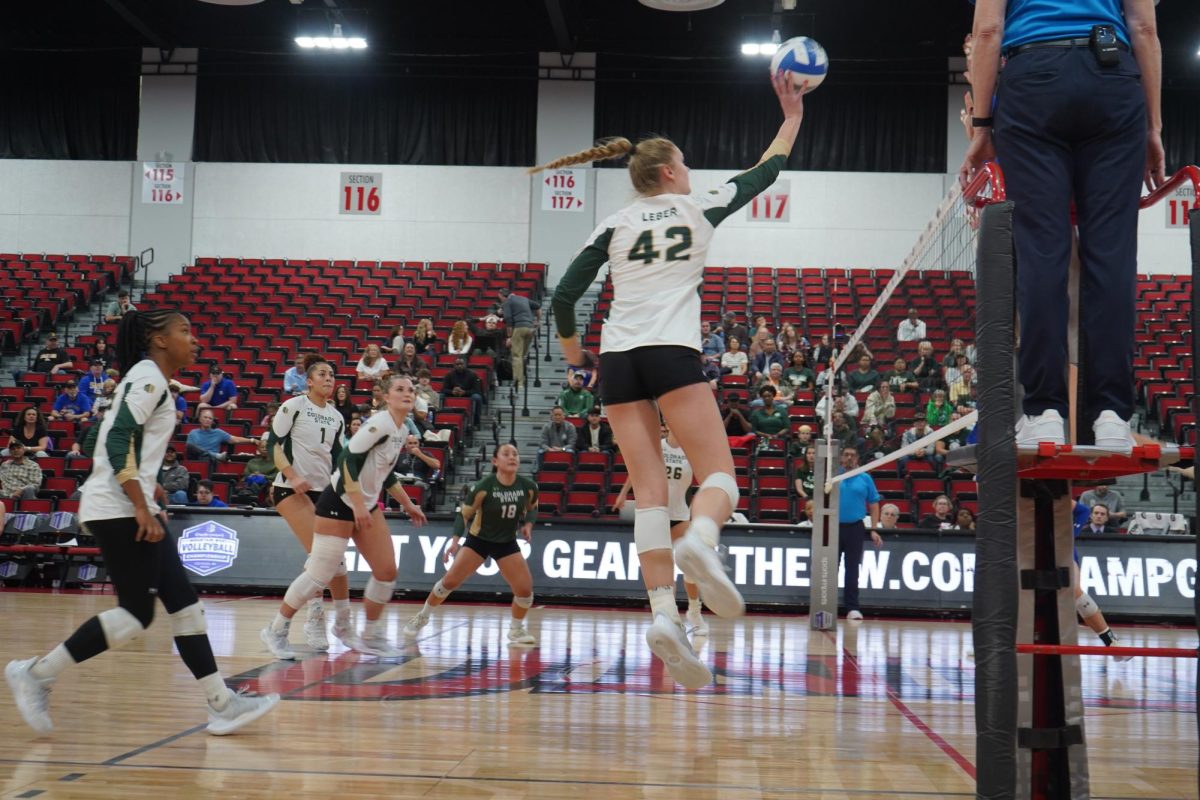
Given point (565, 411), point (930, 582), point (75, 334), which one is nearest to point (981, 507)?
point (930, 582)

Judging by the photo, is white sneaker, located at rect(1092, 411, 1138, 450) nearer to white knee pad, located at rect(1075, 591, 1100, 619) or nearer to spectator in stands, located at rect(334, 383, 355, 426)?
white knee pad, located at rect(1075, 591, 1100, 619)

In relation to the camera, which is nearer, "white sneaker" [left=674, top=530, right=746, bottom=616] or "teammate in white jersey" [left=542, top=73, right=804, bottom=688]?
"white sneaker" [left=674, top=530, right=746, bottom=616]

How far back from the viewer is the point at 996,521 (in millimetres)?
2564

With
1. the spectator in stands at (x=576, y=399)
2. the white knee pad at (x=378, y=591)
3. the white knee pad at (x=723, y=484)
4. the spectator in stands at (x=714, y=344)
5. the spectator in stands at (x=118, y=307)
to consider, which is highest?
the spectator in stands at (x=118, y=307)

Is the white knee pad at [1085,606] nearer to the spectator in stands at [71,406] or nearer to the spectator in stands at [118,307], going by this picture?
the spectator in stands at [71,406]

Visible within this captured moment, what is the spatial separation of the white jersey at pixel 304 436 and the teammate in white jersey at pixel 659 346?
12.5 ft

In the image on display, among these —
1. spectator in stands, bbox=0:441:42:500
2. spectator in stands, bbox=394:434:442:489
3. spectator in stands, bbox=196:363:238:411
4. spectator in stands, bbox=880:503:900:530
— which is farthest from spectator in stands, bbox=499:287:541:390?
spectator in stands, bbox=0:441:42:500

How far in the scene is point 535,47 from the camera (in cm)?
2359

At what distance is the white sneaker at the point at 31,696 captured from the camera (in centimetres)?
448

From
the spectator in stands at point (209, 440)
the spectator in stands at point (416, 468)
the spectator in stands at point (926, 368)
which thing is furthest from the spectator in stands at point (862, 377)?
the spectator in stands at point (209, 440)

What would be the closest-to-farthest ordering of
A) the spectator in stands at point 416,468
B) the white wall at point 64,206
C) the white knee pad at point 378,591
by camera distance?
the white knee pad at point 378,591
the spectator in stands at point 416,468
the white wall at point 64,206

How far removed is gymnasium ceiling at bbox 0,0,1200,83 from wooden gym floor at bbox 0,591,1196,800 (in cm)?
1688

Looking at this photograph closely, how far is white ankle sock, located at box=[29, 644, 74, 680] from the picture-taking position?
457 centimetres

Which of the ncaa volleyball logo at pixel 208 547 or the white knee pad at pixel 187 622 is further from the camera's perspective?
the ncaa volleyball logo at pixel 208 547
